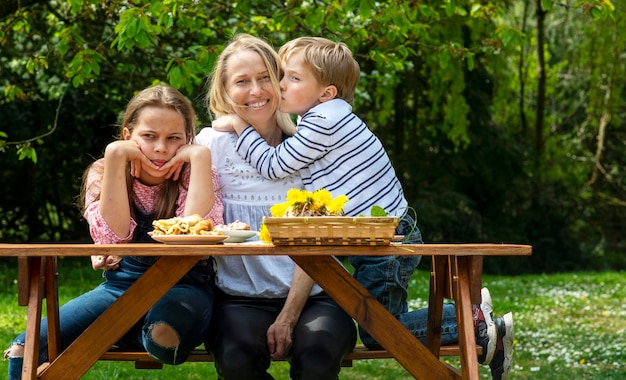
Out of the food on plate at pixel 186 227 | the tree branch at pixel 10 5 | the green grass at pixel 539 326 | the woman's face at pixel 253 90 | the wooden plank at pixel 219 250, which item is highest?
the tree branch at pixel 10 5

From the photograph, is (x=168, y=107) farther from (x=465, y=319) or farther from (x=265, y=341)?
(x=465, y=319)

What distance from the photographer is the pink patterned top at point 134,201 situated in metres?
3.10

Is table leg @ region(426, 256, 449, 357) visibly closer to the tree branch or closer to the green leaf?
the green leaf

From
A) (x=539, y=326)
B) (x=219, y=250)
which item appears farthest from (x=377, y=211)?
(x=539, y=326)

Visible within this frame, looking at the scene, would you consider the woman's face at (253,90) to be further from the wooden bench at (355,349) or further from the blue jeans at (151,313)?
the wooden bench at (355,349)

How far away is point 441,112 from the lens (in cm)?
1571

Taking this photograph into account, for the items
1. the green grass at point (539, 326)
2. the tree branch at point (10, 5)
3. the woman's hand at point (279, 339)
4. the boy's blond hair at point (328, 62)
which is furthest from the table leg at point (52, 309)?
the tree branch at point (10, 5)

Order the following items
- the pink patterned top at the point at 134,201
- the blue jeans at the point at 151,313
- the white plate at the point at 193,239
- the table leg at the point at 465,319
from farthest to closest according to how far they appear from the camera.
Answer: the pink patterned top at the point at 134,201, the blue jeans at the point at 151,313, the table leg at the point at 465,319, the white plate at the point at 193,239

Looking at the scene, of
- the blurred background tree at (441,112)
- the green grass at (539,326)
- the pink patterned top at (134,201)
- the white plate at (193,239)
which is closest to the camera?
the white plate at (193,239)

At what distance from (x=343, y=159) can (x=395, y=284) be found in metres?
0.48

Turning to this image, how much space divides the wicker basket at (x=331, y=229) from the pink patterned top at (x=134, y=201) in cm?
60

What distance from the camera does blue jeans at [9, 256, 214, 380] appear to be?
2990mm

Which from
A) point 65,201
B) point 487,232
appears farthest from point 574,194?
point 65,201

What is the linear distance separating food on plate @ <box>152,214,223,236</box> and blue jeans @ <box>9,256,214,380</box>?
1.12 feet
